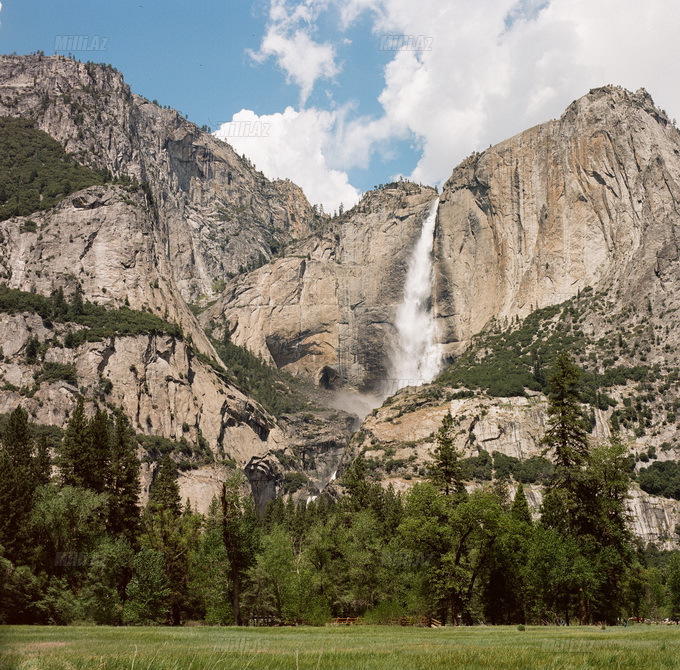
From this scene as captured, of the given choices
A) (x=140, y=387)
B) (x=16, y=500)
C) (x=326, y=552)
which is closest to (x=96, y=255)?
(x=140, y=387)

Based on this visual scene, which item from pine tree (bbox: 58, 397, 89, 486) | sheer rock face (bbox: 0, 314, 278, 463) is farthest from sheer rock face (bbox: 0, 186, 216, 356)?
pine tree (bbox: 58, 397, 89, 486)

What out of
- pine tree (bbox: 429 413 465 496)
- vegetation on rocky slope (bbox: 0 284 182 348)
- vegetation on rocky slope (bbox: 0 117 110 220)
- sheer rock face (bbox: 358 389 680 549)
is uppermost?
vegetation on rocky slope (bbox: 0 117 110 220)

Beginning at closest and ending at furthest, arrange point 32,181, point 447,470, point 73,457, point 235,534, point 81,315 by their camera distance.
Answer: point 235,534 < point 447,470 < point 73,457 < point 81,315 < point 32,181

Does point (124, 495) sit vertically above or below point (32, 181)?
below

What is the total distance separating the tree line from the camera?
151 ft

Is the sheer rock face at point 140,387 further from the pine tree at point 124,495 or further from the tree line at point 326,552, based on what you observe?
the pine tree at point 124,495

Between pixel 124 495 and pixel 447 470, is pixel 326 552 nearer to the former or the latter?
pixel 447 470

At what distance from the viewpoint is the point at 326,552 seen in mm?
63938

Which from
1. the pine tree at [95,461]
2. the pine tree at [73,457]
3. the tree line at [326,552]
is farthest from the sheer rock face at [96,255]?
the pine tree at [73,457]

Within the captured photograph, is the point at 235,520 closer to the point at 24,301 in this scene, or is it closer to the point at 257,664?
the point at 257,664

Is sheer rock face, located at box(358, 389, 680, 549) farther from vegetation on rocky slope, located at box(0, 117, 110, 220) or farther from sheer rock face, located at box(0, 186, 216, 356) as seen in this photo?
vegetation on rocky slope, located at box(0, 117, 110, 220)

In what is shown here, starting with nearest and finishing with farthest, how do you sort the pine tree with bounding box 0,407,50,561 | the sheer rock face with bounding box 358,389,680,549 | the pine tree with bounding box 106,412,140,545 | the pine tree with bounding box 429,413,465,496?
1. the pine tree with bounding box 0,407,50,561
2. the pine tree with bounding box 429,413,465,496
3. the pine tree with bounding box 106,412,140,545
4. the sheer rock face with bounding box 358,389,680,549

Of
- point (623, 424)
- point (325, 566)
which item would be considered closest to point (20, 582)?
point (325, 566)

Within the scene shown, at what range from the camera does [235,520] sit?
159 feet
